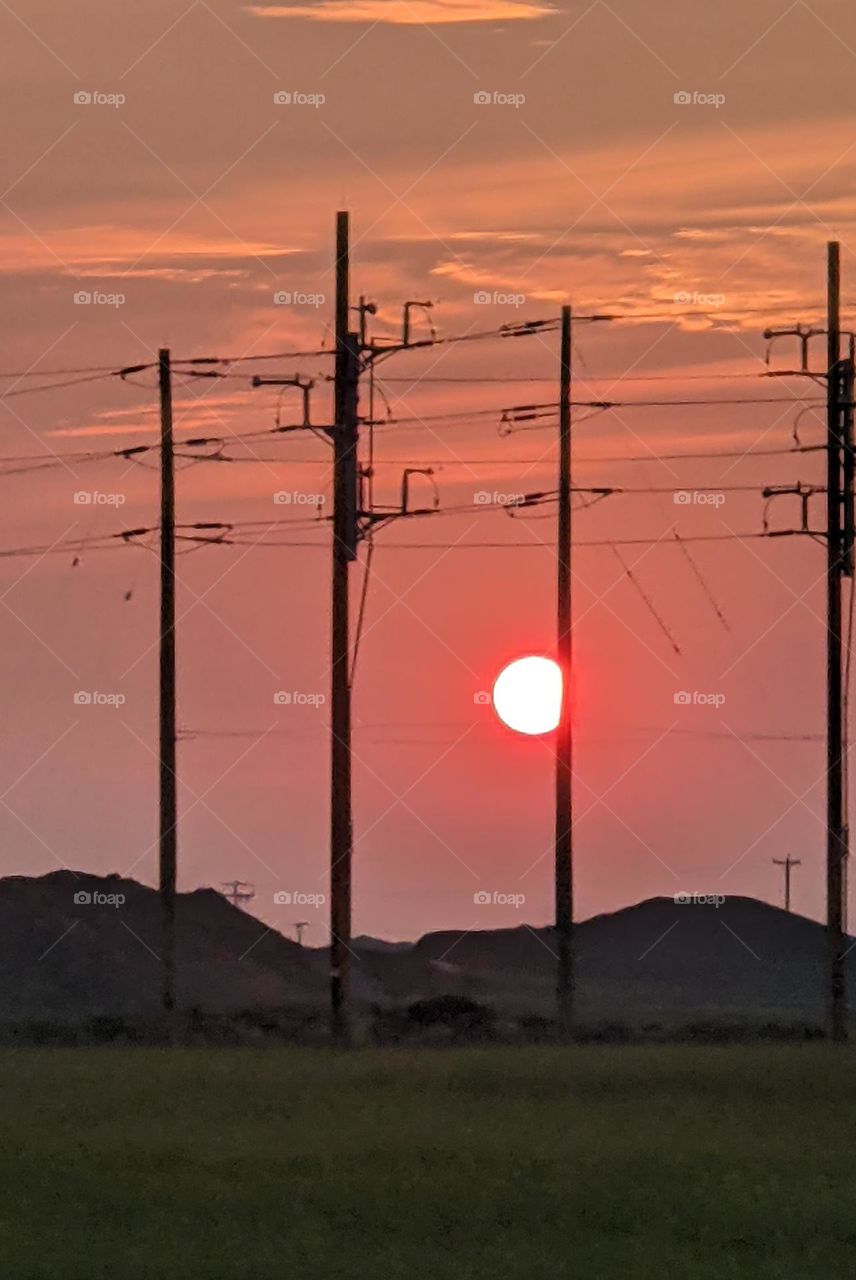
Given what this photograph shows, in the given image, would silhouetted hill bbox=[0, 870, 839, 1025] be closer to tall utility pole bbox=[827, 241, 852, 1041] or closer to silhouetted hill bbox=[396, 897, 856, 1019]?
silhouetted hill bbox=[396, 897, 856, 1019]

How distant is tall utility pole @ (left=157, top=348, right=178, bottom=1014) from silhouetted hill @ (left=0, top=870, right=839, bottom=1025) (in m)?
14.3

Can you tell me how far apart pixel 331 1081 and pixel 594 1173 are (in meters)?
10.2

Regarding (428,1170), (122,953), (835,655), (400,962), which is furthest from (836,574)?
(400,962)

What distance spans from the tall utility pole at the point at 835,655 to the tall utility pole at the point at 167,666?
1043 cm

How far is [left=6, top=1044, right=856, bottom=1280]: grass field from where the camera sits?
18922 mm

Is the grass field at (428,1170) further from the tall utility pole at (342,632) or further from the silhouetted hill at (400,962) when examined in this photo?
the silhouetted hill at (400,962)

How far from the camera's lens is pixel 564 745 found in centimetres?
4434

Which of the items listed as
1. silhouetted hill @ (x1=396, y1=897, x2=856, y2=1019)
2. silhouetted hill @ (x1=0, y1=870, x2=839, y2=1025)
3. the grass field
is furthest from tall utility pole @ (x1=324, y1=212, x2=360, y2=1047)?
silhouetted hill @ (x1=396, y1=897, x2=856, y2=1019)

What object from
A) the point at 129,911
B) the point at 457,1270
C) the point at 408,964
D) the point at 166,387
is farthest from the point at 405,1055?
the point at 408,964

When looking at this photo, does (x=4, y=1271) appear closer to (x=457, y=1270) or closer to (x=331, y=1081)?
(x=457, y=1270)

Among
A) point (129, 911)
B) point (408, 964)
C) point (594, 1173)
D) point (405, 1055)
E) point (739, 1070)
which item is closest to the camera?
point (594, 1173)

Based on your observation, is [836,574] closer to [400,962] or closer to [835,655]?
[835,655]

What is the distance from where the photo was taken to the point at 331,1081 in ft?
109

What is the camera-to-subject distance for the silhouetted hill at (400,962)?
101625 millimetres
